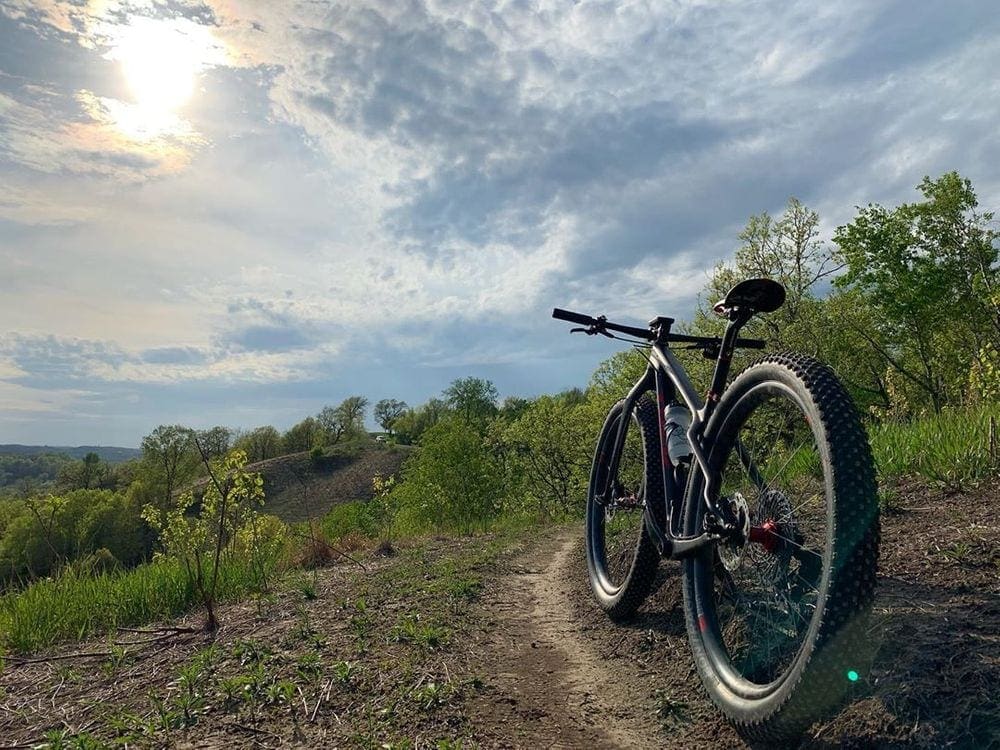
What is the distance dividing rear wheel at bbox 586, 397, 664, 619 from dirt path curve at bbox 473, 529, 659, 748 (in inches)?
15.5

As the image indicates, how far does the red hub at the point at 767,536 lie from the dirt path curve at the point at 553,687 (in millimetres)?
1112

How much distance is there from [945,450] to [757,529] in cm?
384

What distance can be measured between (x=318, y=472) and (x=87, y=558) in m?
72.0

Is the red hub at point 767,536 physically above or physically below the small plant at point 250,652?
above

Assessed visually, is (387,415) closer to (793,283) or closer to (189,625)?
(793,283)

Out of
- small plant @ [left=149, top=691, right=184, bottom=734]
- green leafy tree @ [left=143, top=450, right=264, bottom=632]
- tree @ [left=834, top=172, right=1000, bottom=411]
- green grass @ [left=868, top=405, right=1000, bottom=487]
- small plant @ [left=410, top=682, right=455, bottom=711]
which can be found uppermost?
tree @ [left=834, top=172, right=1000, bottom=411]

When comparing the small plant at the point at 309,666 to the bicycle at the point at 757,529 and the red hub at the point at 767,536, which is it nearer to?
the bicycle at the point at 757,529

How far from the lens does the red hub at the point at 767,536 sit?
2.78 meters

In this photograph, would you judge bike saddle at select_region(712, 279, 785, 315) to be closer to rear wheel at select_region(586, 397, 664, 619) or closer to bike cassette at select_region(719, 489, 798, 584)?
bike cassette at select_region(719, 489, 798, 584)

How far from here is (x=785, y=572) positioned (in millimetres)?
2906

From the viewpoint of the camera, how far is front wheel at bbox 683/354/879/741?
7.25 ft

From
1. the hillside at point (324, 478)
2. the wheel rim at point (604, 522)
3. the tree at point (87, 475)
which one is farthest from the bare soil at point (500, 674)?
the tree at point (87, 475)

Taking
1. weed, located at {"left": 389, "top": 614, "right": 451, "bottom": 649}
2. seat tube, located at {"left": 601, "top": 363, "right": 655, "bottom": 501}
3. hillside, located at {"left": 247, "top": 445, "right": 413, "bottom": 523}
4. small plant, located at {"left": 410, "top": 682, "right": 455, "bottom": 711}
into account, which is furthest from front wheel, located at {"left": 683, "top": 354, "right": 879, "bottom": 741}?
hillside, located at {"left": 247, "top": 445, "right": 413, "bottom": 523}

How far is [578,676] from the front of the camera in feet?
12.6
